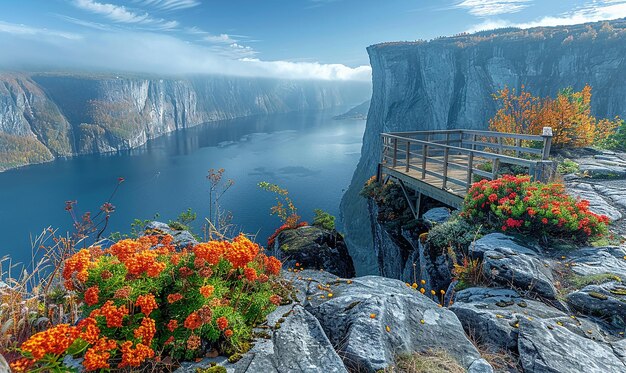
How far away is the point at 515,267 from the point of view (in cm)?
529

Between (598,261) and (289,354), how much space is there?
5.69 m

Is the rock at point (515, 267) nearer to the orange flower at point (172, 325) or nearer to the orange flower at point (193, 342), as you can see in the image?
the orange flower at point (193, 342)

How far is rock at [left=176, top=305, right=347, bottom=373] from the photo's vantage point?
3.13 metres

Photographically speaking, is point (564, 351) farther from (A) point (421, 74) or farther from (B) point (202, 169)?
(B) point (202, 169)

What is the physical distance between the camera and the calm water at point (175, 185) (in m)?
72.4

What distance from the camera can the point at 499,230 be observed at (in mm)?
6898

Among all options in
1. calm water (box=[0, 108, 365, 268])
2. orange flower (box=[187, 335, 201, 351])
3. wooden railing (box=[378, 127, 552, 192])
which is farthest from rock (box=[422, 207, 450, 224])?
calm water (box=[0, 108, 365, 268])

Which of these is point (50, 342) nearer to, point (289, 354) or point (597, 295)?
point (289, 354)

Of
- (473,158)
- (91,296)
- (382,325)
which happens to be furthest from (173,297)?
(473,158)

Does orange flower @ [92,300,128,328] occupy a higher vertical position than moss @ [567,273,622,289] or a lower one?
higher

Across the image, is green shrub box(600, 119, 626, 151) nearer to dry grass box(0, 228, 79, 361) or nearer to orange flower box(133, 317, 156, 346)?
orange flower box(133, 317, 156, 346)

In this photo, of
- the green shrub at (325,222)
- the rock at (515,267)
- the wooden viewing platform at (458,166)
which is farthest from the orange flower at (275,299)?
the green shrub at (325,222)

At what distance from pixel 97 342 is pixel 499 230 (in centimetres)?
718

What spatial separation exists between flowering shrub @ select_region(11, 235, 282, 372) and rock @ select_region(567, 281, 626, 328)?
4477mm
